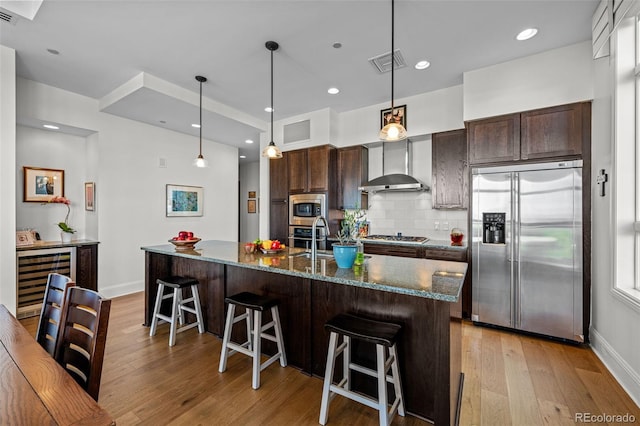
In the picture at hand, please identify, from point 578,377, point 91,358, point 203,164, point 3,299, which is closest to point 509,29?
point 578,377

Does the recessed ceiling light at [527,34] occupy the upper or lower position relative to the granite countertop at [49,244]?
upper

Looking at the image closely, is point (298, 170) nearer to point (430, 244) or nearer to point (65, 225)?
point (430, 244)

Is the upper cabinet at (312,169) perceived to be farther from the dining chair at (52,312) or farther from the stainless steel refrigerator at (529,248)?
the dining chair at (52,312)

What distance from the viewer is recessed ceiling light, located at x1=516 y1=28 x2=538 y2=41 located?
8.68 feet

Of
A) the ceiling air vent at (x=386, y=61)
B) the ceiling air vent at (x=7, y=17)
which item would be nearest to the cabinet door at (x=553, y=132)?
the ceiling air vent at (x=386, y=61)

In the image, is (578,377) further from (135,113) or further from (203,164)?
(135,113)

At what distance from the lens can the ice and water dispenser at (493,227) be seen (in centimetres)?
317

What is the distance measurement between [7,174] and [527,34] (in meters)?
5.38

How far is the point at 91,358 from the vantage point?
1.09m

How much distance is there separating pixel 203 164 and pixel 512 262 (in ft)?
12.4

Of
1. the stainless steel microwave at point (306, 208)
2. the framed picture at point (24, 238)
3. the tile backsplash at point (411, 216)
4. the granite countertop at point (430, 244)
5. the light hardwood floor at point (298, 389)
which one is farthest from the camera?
the stainless steel microwave at point (306, 208)

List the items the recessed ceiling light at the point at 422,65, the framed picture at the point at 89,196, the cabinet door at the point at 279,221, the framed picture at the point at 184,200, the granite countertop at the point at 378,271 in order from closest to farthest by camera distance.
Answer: the granite countertop at the point at 378,271
the recessed ceiling light at the point at 422,65
the framed picture at the point at 89,196
the cabinet door at the point at 279,221
the framed picture at the point at 184,200

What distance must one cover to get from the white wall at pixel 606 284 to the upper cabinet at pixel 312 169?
312 centimetres

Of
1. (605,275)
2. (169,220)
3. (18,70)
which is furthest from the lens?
(169,220)
